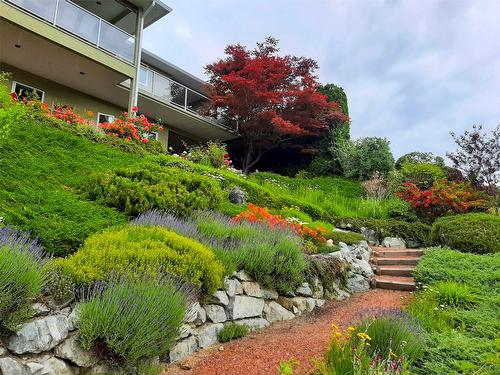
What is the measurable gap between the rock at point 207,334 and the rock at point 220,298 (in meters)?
0.24

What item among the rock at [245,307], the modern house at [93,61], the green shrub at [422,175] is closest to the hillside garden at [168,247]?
the rock at [245,307]

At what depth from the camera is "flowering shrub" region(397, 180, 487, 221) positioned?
38.8ft

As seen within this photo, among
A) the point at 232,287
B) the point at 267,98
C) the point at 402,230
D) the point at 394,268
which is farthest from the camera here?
the point at 267,98

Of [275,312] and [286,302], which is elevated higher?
[286,302]

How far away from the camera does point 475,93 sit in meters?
10.3

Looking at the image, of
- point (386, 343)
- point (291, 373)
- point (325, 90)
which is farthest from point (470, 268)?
point (325, 90)

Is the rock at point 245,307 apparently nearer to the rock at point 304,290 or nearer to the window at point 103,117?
the rock at point 304,290

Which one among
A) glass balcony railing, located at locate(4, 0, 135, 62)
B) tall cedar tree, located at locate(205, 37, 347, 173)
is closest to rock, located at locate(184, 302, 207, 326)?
glass balcony railing, located at locate(4, 0, 135, 62)

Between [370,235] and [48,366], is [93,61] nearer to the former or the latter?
[370,235]

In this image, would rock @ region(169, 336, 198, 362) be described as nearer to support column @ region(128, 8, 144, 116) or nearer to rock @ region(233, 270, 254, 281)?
rock @ region(233, 270, 254, 281)

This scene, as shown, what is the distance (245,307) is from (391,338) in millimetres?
1826

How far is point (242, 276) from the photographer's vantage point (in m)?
4.96

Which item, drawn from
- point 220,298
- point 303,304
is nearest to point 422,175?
point 303,304

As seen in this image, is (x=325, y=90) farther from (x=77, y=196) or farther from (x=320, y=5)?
(x=77, y=196)
